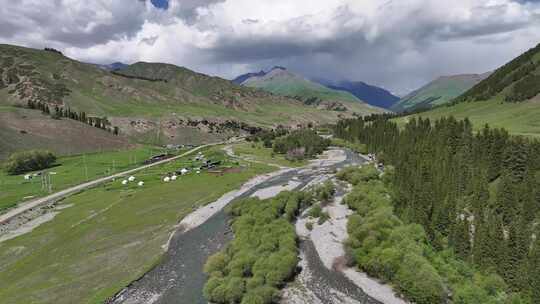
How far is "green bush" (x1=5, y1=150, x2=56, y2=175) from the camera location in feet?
502

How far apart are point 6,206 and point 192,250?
218 ft

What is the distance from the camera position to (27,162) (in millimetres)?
156875

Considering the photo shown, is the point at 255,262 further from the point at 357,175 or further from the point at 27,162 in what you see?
the point at 27,162

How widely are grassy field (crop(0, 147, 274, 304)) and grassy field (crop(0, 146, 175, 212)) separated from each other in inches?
601

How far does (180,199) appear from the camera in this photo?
110 metres

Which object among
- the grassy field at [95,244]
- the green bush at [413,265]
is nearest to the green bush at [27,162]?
the grassy field at [95,244]

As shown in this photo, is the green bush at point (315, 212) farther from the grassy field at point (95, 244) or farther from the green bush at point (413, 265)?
the grassy field at point (95, 244)

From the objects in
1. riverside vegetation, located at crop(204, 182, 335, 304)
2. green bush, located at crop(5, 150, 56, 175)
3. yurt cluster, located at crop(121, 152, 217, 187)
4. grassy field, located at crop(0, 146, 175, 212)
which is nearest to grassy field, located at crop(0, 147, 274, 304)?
yurt cluster, located at crop(121, 152, 217, 187)

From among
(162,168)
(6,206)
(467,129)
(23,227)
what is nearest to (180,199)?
(23,227)

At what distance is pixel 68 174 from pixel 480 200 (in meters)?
146

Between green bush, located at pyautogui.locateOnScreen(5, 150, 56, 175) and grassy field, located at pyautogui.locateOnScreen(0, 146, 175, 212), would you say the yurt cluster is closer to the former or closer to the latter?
grassy field, located at pyautogui.locateOnScreen(0, 146, 175, 212)

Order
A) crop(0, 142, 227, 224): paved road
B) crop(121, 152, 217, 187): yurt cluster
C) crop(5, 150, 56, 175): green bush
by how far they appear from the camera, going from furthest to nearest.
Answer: crop(5, 150, 56, 175): green bush → crop(121, 152, 217, 187): yurt cluster → crop(0, 142, 227, 224): paved road

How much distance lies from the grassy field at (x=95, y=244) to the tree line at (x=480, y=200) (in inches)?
2081

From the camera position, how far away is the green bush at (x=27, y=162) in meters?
153
